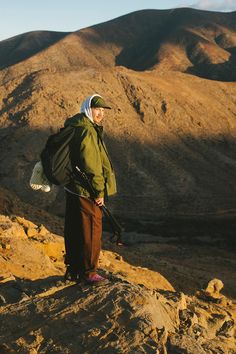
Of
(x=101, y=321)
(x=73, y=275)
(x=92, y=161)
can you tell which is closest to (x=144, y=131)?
(x=73, y=275)

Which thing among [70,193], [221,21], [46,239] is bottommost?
[221,21]

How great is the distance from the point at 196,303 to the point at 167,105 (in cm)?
3616

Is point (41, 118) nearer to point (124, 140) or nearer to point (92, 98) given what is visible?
point (124, 140)

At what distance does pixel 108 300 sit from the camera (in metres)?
4.94

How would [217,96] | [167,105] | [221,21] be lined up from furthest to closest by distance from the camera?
[221,21] < [217,96] < [167,105]

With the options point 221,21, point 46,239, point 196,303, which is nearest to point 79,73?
point 46,239

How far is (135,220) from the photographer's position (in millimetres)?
27000

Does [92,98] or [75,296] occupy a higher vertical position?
[92,98]

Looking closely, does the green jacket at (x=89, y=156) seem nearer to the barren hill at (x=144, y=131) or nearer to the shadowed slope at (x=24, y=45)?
the barren hill at (x=144, y=131)

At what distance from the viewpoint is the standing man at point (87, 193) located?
17.2 ft

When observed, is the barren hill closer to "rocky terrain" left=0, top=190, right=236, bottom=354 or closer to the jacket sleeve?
"rocky terrain" left=0, top=190, right=236, bottom=354

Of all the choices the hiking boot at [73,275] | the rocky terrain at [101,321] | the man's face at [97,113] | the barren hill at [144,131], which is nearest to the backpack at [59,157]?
the man's face at [97,113]

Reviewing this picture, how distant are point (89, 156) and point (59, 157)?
0.96 feet

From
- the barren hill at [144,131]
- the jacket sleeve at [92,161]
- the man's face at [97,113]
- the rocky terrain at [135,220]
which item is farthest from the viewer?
the barren hill at [144,131]
